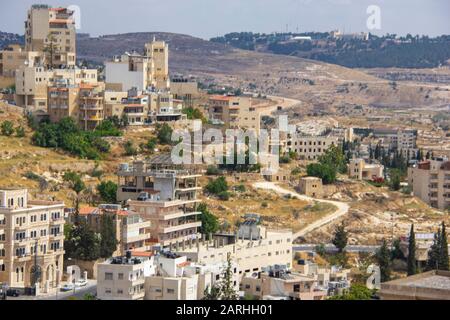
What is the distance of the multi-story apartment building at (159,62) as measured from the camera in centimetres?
3766

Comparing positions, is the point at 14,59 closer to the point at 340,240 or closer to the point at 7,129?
the point at 7,129

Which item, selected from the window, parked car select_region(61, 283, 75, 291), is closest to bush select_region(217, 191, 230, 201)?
parked car select_region(61, 283, 75, 291)

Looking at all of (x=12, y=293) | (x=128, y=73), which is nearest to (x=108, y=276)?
(x=12, y=293)

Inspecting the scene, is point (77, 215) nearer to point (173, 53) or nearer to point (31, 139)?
point (31, 139)

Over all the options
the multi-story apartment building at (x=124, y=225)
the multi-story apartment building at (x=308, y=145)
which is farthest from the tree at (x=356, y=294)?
the multi-story apartment building at (x=308, y=145)

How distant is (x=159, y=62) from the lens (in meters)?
38.2

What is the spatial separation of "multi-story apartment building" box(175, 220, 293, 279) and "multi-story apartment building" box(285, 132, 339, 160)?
11769 mm

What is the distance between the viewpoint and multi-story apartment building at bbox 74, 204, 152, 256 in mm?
24688

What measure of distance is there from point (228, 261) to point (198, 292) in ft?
5.65

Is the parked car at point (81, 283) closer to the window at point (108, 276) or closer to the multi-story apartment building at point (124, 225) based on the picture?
the multi-story apartment building at point (124, 225)

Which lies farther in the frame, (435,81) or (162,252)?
(435,81)

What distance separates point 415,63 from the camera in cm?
10488

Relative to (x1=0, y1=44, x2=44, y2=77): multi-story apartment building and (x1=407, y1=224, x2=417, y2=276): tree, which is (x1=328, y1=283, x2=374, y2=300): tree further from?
(x1=0, y1=44, x2=44, y2=77): multi-story apartment building

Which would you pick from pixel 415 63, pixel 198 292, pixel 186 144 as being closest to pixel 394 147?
pixel 186 144
